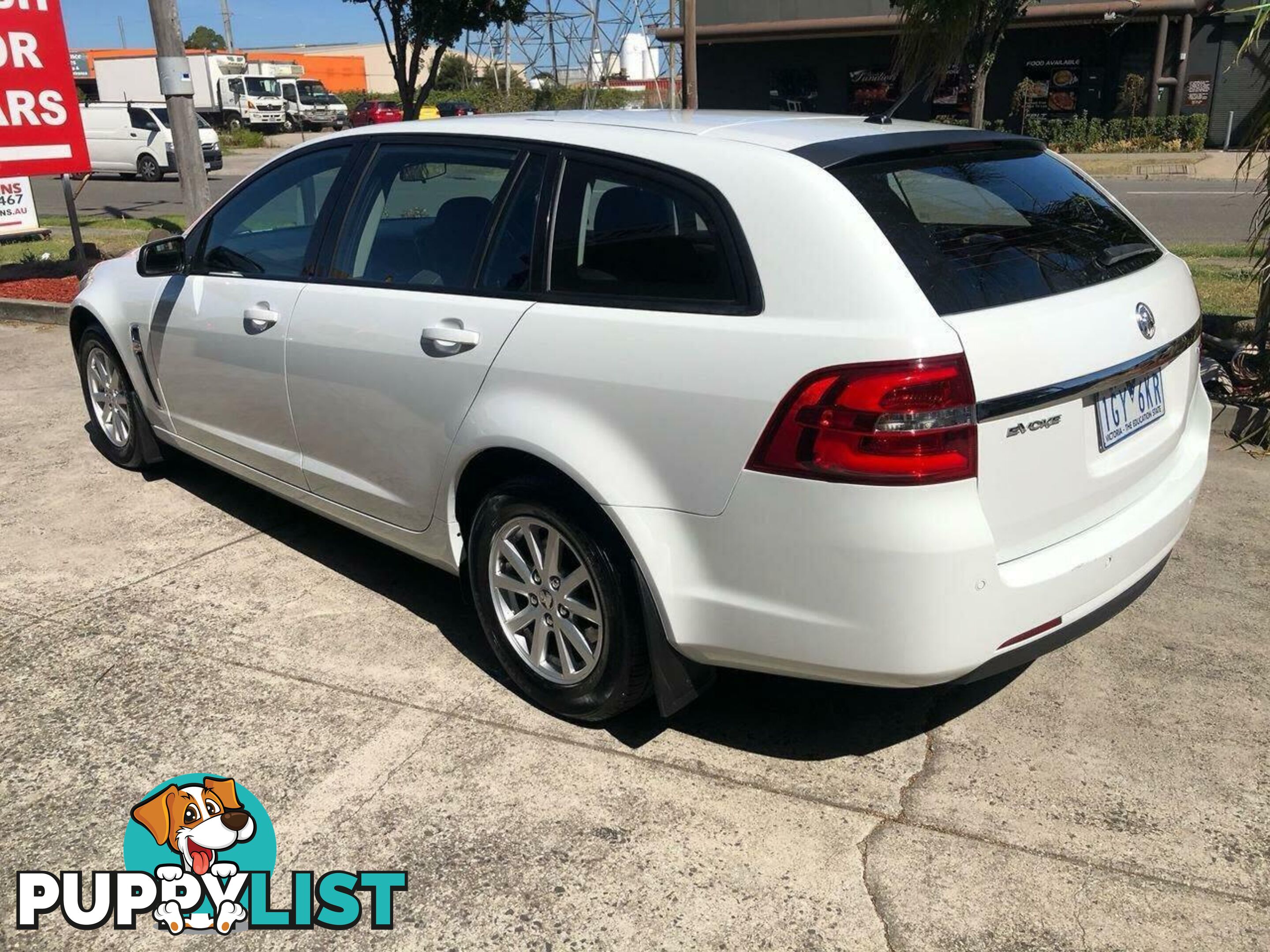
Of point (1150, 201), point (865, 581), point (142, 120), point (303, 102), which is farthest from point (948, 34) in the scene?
point (303, 102)

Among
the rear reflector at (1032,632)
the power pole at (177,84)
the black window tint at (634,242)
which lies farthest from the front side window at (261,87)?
the rear reflector at (1032,632)

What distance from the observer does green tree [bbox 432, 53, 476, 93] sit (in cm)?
6281

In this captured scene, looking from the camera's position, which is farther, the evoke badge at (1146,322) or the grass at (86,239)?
the grass at (86,239)

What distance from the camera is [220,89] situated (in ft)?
148

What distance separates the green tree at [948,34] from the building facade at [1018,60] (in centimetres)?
1624

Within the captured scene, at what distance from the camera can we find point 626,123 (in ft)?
11.1

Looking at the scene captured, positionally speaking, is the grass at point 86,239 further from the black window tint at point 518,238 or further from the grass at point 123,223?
the black window tint at point 518,238

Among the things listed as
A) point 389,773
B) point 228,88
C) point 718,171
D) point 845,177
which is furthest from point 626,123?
point 228,88

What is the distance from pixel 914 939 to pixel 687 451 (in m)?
1.25

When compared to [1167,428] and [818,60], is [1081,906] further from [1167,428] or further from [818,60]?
[818,60]

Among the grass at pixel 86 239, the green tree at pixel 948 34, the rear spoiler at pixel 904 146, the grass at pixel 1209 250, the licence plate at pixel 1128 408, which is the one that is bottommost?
the grass at pixel 1209 250

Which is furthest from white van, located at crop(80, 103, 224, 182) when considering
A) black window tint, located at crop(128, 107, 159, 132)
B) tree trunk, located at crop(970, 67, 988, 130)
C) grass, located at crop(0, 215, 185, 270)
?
tree trunk, located at crop(970, 67, 988, 130)

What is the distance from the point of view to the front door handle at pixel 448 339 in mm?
3375

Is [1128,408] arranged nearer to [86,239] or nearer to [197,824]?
[197,824]
